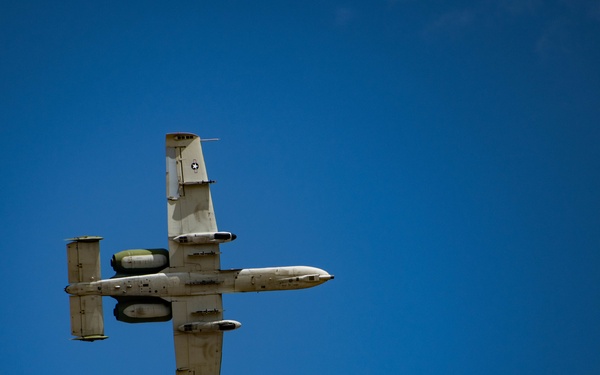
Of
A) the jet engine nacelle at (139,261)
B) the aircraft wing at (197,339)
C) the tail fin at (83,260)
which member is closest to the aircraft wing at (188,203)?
the jet engine nacelle at (139,261)

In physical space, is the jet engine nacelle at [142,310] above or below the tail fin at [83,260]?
below

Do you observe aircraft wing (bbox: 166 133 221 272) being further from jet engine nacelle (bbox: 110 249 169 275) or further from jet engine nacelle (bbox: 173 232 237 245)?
jet engine nacelle (bbox: 110 249 169 275)

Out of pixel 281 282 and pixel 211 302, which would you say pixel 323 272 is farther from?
pixel 211 302

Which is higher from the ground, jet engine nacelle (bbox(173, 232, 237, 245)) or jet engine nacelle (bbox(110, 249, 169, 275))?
jet engine nacelle (bbox(173, 232, 237, 245))

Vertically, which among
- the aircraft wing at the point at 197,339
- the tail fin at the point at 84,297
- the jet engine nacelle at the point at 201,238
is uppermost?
the jet engine nacelle at the point at 201,238

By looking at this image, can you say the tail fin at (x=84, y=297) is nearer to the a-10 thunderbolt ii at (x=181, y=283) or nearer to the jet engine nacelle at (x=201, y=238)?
the a-10 thunderbolt ii at (x=181, y=283)

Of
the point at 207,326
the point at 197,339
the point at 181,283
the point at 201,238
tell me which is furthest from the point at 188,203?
the point at 197,339

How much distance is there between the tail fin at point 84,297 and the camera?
221ft

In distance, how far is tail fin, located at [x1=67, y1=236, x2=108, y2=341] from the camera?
221ft

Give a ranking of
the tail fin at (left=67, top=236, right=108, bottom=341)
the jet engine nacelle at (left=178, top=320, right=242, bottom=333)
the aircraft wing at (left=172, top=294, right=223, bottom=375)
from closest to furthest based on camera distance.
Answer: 1. the tail fin at (left=67, top=236, right=108, bottom=341)
2. the jet engine nacelle at (left=178, top=320, right=242, bottom=333)
3. the aircraft wing at (left=172, top=294, right=223, bottom=375)

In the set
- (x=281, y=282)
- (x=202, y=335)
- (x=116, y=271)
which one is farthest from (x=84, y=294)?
(x=281, y=282)

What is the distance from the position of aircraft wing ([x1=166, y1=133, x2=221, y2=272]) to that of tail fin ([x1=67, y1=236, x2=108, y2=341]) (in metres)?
5.66

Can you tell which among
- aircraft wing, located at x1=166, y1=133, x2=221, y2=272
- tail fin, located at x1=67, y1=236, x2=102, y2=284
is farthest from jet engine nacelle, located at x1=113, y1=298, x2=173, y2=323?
aircraft wing, located at x1=166, y1=133, x2=221, y2=272

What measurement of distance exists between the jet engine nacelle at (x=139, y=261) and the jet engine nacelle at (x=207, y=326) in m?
4.60
